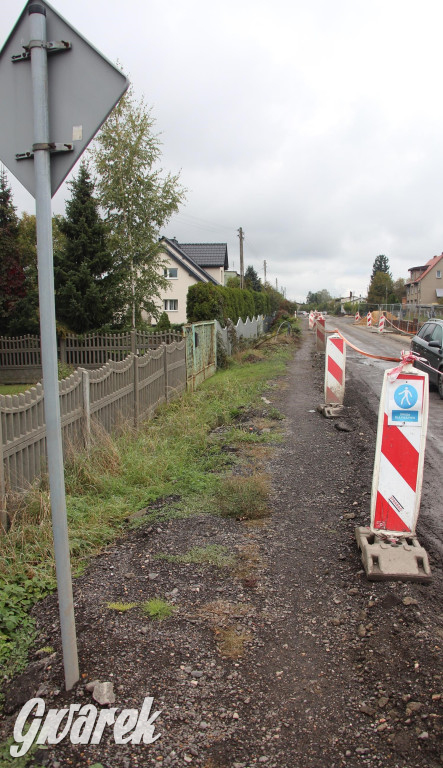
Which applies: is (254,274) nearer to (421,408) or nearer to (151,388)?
(151,388)

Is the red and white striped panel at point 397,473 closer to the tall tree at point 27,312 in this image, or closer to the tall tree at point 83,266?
the tall tree at point 83,266

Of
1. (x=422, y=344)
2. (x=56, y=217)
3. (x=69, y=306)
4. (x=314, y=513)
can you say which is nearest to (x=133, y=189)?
(x=56, y=217)

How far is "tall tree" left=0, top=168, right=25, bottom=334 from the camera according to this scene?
22.7 metres

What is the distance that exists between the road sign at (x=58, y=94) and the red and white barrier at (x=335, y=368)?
785 centimetres

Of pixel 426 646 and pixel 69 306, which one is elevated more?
pixel 69 306

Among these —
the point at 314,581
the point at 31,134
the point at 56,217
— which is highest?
the point at 56,217

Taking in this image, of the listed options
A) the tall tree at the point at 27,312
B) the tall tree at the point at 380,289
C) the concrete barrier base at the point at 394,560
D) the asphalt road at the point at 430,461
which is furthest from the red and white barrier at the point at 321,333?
the tall tree at the point at 380,289

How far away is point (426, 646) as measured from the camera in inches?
119

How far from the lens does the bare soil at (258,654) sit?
2410 millimetres

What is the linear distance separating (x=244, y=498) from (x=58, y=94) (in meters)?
3.65

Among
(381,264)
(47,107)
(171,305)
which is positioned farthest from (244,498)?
(381,264)

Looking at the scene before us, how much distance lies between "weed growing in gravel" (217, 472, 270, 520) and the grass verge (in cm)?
14

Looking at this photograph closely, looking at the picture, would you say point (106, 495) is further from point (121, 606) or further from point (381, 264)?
point (381, 264)

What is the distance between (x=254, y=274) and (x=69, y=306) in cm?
6015
